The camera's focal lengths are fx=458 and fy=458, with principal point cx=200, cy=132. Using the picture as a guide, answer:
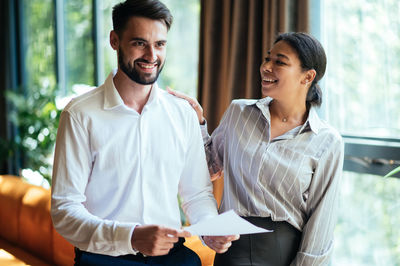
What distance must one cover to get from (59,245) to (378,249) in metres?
1.89

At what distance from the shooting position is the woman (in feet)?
5.64

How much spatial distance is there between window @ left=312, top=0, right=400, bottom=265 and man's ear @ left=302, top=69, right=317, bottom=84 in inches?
34.5

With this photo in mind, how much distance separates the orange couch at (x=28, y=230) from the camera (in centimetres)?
279

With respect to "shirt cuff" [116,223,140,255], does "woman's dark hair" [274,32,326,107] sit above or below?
above

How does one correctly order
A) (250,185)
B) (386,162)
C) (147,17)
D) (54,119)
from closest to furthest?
(147,17)
(250,185)
(386,162)
(54,119)

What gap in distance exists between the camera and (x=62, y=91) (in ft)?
17.4

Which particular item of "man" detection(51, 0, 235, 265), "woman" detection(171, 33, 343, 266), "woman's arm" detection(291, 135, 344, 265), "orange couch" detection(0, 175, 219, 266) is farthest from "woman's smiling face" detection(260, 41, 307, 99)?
"orange couch" detection(0, 175, 219, 266)

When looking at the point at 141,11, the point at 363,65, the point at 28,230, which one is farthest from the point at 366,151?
the point at 28,230

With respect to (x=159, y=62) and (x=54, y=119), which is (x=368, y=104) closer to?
(x=159, y=62)

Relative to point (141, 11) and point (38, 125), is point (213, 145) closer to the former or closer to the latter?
point (141, 11)

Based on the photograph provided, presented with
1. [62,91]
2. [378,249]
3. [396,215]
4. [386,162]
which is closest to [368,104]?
[386,162]

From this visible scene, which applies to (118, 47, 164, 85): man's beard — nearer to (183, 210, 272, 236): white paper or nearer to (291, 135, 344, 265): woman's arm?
(183, 210, 272, 236): white paper

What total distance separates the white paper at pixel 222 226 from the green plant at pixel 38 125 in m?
3.48

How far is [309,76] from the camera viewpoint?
71.7 inches
